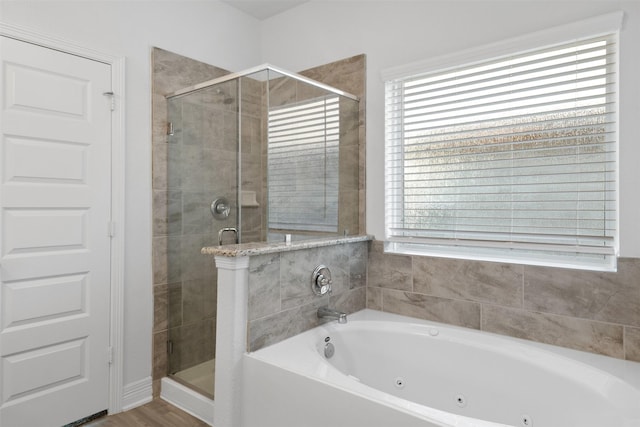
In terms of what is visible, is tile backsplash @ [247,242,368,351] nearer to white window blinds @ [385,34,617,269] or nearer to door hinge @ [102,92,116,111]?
white window blinds @ [385,34,617,269]

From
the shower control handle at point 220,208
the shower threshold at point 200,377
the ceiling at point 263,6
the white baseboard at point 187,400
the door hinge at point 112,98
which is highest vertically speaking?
the ceiling at point 263,6

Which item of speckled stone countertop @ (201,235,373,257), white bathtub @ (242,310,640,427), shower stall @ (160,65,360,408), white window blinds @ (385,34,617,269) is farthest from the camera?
shower stall @ (160,65,360,408)

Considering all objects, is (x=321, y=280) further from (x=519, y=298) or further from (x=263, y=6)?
(x=263, y=6)

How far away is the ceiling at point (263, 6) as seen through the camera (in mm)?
3029

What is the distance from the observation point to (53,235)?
2129 millimetres

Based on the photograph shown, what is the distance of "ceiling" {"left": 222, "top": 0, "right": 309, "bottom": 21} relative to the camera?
303 cm

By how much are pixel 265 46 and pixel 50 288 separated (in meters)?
2.36

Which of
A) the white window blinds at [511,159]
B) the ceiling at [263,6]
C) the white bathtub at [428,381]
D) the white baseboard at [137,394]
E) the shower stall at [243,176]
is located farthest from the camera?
the ceiling at [263,6]

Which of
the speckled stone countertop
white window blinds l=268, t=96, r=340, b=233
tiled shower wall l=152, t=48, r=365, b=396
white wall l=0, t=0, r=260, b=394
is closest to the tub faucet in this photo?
tiled shower wall l=152, t=48, r=365, b=396

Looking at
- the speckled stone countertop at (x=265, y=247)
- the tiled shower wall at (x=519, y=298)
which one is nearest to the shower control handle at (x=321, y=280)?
the speckled stone countertop at (x=265, y=247)

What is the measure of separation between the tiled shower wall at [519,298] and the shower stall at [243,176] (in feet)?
1.56

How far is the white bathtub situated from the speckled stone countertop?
1.54 feet

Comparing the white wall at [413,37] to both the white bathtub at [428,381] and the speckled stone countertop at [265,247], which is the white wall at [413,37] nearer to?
the speckled stone countertop at [265,247]

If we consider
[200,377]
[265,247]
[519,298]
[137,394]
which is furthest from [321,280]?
[137,394]
